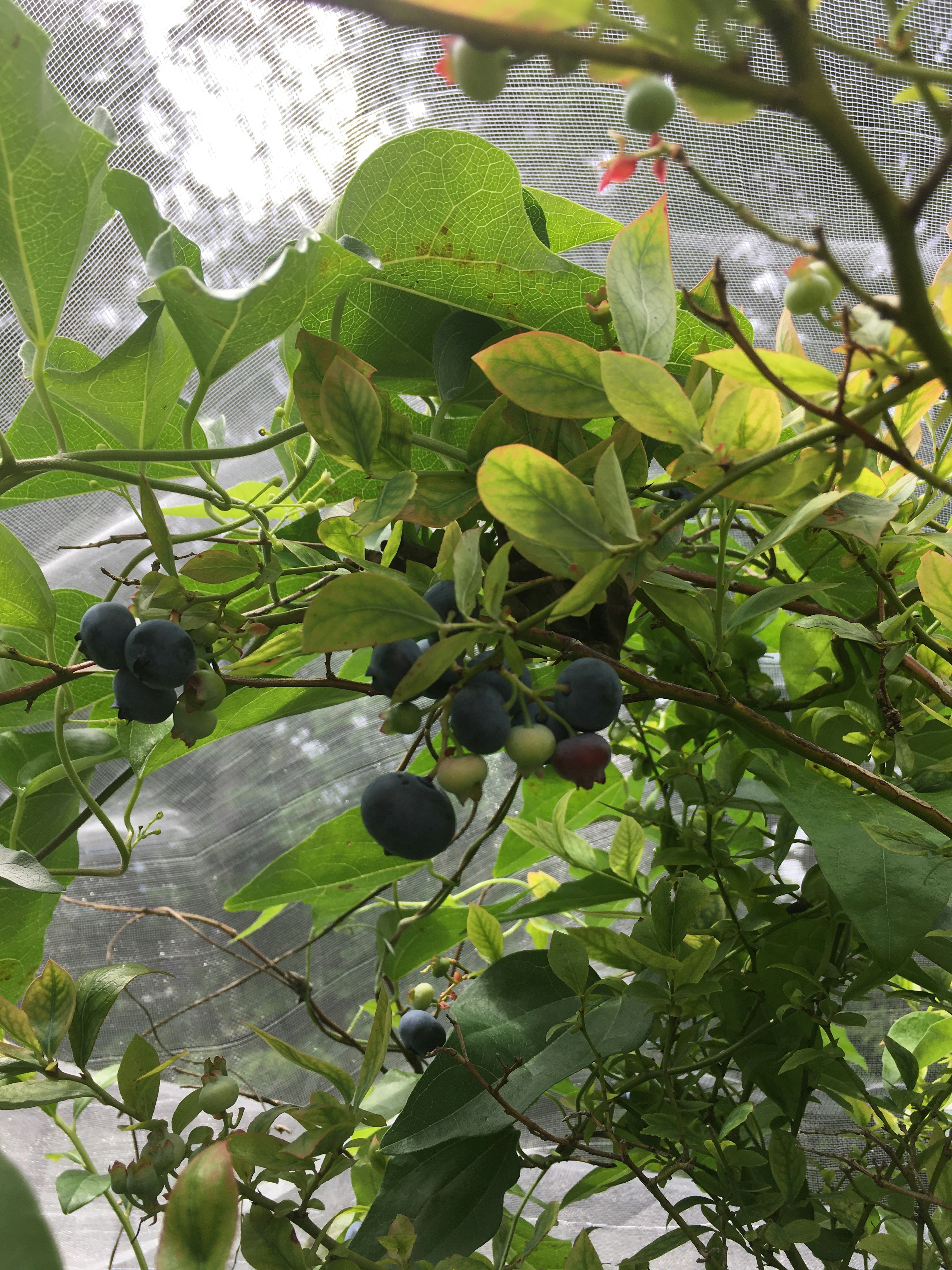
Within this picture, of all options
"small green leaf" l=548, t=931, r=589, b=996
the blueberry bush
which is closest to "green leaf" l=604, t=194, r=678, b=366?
the blueberry bush

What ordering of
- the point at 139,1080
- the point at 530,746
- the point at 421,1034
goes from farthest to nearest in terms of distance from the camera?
the point at 421,1034 → the point at 139,1080 → the point at 530,746

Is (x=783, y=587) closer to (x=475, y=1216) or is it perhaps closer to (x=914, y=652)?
(x=914, y=652)

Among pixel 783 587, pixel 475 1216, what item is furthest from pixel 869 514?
pixel 475 1216

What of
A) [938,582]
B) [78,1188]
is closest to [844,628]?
[938,582]

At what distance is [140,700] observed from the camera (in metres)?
0.28

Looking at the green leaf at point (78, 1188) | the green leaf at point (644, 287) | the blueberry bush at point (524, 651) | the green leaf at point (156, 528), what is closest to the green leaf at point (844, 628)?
the blueberry bush at point (524, 651)

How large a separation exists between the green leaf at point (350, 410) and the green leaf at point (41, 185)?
0.34 feet

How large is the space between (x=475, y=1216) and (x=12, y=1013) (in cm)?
19

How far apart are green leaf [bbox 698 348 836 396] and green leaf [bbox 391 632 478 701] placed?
0.28 ft

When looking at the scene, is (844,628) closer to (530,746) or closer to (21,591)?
(530,746)

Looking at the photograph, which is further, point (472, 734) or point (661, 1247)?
point (661, 1247)

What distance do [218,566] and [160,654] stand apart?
0.17 ft

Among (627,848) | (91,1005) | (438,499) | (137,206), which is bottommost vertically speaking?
(627,848)

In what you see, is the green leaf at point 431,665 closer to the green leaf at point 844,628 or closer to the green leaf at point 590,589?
the green leaf at point 590,589
